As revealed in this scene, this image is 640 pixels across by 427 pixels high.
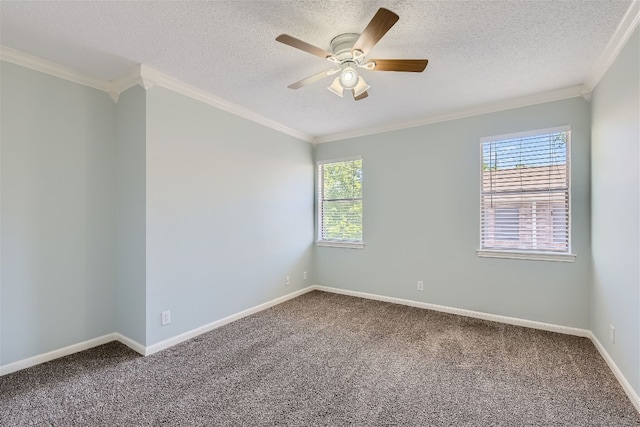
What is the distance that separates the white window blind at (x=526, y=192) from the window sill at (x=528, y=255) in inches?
2.6

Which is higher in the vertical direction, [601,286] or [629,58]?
[629,58]

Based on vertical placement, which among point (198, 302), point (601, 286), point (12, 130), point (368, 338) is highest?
point (12, 130)

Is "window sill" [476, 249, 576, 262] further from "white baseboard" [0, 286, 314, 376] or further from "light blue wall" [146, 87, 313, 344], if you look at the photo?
"white baseboard" [0, 286, 314, 376]

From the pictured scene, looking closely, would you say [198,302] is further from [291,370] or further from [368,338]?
[368,338]

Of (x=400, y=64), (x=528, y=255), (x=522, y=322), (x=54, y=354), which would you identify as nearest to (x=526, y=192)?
(x=528, y=255)

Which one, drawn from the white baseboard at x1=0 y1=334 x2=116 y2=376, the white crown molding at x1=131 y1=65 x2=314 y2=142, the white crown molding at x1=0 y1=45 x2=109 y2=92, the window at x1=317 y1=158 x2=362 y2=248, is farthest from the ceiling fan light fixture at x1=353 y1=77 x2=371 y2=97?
the white baseboard at x1=0 y1=334 x2=116 y2=376

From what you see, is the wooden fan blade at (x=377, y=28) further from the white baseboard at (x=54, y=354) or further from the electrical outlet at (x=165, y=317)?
the white baseboard at (x=54, y=354)

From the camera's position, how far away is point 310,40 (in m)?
2.16

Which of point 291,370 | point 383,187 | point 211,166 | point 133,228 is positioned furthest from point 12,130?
point 383,187

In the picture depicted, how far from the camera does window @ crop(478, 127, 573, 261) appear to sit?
311 cm

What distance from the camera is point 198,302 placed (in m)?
3.08

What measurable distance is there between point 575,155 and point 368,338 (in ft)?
9.28

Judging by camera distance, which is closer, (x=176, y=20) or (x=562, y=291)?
(x=176, y=20)

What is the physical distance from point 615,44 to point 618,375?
2.44 meters
